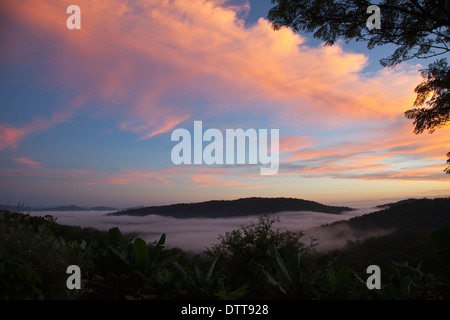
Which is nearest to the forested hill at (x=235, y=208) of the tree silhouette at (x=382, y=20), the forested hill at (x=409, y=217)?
the forested hill at (x=409, y=217)

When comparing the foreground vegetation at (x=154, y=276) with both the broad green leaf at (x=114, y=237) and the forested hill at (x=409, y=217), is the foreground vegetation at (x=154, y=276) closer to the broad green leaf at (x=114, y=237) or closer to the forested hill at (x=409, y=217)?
the broad green leaf at (x=114, y=237)

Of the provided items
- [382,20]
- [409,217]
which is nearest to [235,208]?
[409,217]

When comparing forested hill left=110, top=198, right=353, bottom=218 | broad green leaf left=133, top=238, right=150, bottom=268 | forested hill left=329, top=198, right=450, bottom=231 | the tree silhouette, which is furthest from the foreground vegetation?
forested hill left=329, top=198, right=450, bottom=231

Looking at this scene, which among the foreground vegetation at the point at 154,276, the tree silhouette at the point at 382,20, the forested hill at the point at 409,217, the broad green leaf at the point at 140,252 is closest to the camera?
the foreground vegetation at the point at 154,276

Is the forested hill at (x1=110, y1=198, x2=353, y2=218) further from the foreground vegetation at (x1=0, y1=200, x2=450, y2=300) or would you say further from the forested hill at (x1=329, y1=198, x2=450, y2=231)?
the foreground vegetation at (x1=0, y1=200, x2=450, y2=300)
